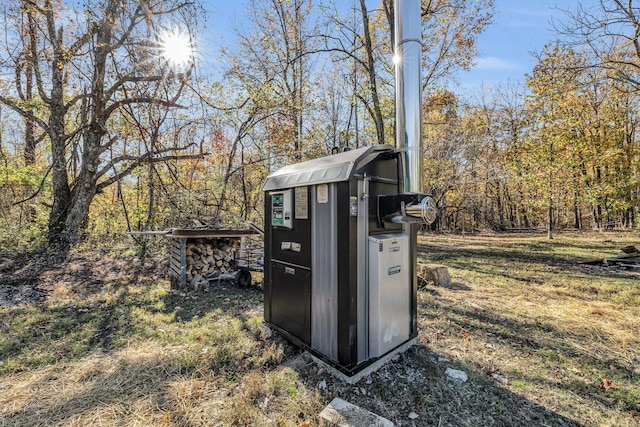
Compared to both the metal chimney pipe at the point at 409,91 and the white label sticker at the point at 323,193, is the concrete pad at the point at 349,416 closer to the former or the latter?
the white label sticker at the point at 323,193

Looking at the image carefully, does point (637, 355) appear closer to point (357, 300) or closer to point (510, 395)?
point (510, 395)

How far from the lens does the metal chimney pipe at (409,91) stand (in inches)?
97.9

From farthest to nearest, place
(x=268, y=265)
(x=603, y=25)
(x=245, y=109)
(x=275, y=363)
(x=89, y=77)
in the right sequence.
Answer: (x=245, y=109) < (x=89, y=77) < (x=603, y=25) < (x=268, y=265) < (x=275, y=363)

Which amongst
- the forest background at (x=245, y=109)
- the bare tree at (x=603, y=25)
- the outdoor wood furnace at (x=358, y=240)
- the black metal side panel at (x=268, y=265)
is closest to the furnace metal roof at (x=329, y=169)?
the outdoor wood furnace at (x=358, y=240)

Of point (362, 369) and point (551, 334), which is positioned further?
point (551, 334)

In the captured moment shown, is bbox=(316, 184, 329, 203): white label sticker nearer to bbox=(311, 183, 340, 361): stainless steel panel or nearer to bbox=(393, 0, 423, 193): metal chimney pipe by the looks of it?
bbox=(311, 183, 340, 361): stainless steel panel

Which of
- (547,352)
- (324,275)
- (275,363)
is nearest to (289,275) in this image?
Answer: (324,275)

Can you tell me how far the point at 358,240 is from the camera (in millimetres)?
2244

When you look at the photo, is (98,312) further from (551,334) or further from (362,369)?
(551,334)

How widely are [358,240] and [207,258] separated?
12.0 feet

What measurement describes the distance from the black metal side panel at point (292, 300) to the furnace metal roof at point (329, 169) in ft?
2.54

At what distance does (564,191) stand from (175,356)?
13.3m

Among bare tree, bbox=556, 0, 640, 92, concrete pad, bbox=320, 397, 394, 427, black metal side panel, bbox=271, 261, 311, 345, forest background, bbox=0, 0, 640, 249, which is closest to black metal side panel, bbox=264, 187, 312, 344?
black metal side panel, bbox=271, 261, 311, 345

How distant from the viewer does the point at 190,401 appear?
2.03 metres
